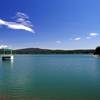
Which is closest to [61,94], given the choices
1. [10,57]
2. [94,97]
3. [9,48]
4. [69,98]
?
[69,98]

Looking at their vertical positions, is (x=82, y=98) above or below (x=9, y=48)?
below

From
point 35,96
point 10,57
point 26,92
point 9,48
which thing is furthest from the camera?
point 9,48

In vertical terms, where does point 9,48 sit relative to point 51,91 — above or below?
above

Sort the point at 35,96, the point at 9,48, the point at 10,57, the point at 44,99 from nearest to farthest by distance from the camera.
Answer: the point at 44,99
the point at 35,96
the point at 10,57
the point at 9,48

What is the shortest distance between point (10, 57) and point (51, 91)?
82153 millimetres

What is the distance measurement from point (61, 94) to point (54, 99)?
7.02 feet

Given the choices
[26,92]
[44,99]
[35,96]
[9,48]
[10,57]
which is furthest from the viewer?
[9,48]

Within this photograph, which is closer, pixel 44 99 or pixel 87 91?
pixel 44 99

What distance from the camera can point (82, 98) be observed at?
19609 mm

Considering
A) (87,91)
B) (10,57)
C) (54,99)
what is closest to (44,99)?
(54,99)

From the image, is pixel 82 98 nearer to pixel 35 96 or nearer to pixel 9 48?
pixel 35 96

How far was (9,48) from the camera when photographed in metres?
112

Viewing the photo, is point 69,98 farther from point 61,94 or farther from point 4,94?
point 4,94

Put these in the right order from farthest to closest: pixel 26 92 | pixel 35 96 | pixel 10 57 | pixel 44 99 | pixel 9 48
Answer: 1. pixel 9 48
2. pixel 10 57
3. pixel 26 92
4. pixel 35 96
5. pixel 44 99
